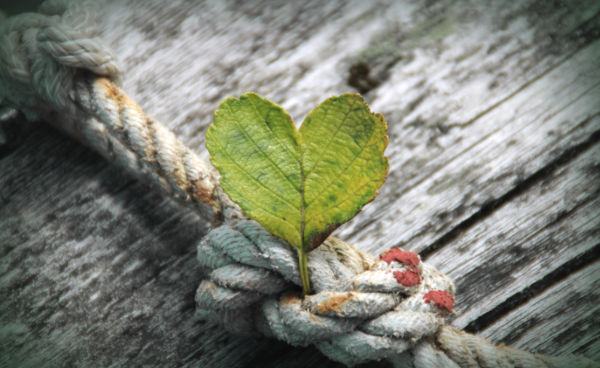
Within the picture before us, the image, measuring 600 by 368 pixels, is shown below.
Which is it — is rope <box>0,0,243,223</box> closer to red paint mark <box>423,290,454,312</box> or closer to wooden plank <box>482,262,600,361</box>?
red paint mark <box>423,290,454,312</box>

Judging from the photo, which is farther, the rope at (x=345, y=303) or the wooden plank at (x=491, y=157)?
the wooden plank at (x=491, y=157)

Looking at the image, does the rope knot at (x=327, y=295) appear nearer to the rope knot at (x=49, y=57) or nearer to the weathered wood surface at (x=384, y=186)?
the weathered wood surface at (x=384, y=186)

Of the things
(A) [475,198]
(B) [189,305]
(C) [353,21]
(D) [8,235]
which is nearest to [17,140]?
(D) [8,235]

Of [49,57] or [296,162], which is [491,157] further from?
[49,57]

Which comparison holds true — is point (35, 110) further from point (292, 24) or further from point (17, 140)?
point (292, 24)

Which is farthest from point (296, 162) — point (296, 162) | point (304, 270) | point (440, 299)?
point (440, 299)

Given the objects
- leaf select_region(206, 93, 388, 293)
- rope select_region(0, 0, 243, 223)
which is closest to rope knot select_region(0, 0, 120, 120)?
rope select_region(0, 0, 243, 223)

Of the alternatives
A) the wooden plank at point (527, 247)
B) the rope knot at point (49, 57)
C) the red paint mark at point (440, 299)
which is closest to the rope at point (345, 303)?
the red paint mark at point (440, 299)
